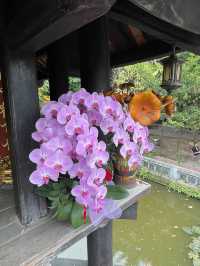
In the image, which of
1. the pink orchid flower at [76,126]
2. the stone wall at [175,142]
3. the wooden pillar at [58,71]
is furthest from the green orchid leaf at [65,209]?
the stone wall at [175,142]

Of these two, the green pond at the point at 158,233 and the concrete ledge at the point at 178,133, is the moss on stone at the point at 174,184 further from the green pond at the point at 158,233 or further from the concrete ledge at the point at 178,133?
the concrete ledge at the point at 178,133

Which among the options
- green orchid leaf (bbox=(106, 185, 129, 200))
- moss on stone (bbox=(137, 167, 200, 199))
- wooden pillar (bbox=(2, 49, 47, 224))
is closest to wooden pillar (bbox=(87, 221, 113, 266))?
green orchid leaf (bbox=(106, 185, 129, 200))

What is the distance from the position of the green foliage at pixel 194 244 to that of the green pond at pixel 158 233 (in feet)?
0.22

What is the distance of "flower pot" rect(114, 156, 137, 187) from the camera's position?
1.10 m

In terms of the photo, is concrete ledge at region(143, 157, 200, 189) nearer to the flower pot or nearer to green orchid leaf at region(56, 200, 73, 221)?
the flower pot

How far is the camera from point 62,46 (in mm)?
1469

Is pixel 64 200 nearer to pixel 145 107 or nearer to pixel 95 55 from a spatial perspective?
pixel 145 107

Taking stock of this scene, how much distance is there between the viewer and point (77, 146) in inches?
30.7

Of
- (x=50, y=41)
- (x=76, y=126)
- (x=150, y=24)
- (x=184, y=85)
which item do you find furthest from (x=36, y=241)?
(x=184, y=85)

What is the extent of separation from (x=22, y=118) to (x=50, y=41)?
303 millimetres

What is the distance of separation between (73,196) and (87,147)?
0.75ft

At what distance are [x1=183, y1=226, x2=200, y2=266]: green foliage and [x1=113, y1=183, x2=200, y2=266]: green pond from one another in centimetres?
7

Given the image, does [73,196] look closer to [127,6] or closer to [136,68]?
[127,6]

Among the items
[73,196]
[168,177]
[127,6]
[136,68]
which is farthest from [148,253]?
[136,68]
